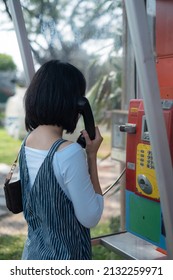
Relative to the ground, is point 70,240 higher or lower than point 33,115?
lower

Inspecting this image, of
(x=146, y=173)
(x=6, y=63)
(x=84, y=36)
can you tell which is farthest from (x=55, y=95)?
(x=6, y=63)

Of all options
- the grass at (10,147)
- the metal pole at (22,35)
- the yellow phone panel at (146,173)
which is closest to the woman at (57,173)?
the yellow phone panel at (146,173)

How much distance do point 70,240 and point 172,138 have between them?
2.33 ft

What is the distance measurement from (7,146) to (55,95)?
3047 millimetres

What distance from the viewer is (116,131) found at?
9.55 ft

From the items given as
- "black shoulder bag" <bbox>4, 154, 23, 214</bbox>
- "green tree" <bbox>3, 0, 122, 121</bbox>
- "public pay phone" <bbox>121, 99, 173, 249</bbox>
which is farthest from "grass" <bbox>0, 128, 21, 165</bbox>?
"black shoulder bag" <bbox>4, 154, 23, 214</bbox>

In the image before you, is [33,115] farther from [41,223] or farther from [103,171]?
[103,171]

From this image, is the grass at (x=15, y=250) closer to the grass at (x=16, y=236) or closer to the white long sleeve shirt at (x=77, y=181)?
the grass at (x=16, y=236)

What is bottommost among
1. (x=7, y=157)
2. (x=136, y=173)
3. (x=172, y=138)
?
(x=7, y=157)

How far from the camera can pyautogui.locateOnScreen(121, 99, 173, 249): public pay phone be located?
1807 millimetres

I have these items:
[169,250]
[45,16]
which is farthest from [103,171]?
[169,250]

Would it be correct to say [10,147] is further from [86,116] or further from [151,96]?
[151,96]

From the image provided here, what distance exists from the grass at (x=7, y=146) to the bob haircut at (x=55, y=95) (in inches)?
99.7

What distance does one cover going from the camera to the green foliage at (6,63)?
3.21 metres
